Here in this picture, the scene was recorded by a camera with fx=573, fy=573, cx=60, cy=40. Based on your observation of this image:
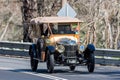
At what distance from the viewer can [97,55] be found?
87.4 feet

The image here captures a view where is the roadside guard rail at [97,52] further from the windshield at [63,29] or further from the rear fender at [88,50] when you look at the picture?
the rear fender at [88,50]

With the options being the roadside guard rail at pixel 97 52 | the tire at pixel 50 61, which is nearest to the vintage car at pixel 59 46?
the tire at pixel 50 61

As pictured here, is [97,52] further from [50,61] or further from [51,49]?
[50,61]

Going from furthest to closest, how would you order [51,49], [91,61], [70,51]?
[70,51]
[91,61]
[51,49]

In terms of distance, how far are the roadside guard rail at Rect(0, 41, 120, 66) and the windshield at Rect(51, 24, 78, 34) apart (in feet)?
11.5

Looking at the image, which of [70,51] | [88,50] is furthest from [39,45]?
[88,50]

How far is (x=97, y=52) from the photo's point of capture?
26.7 meters

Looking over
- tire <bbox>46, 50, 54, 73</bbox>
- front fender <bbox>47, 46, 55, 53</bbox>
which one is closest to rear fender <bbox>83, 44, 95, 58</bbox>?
front fender <bbox>47, 46, 55, 53</bbox>

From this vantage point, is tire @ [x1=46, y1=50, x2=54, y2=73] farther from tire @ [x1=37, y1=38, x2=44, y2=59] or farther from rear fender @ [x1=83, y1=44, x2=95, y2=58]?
rear fender @ [x1=83, y1=44, x2=95, y2=58]

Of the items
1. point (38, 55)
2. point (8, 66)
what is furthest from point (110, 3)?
point (38, 55)

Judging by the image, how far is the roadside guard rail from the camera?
2556 cm

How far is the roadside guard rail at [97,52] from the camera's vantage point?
25562 mm

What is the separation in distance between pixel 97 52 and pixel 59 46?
Result: 5.61 m

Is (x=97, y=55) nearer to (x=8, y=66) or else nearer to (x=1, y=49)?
(x=8, y=66)
